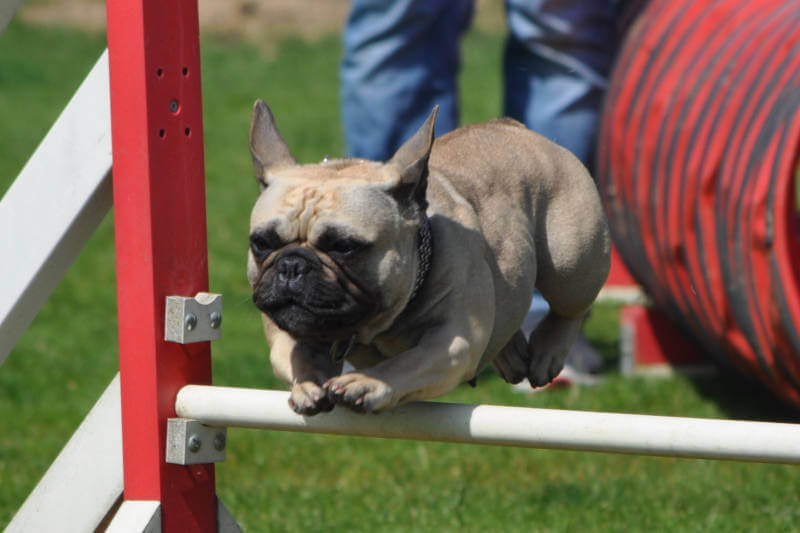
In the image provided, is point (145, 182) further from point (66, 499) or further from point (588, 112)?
point (588, 112)

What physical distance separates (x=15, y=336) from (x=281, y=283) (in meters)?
0.76

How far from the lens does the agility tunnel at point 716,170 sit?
358 centimetres

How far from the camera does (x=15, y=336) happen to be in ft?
8.18

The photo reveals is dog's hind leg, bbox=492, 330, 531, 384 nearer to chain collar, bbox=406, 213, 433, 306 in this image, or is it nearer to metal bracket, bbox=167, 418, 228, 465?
chain collar, bbox=406, 213, 433, 306

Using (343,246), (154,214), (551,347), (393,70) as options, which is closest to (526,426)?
(343,246)

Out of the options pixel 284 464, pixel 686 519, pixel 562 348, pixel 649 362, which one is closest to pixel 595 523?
pixel 686 519

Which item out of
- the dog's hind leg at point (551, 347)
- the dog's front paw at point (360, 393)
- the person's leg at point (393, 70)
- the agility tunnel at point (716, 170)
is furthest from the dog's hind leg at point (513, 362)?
the person's leg at point (393, 70)

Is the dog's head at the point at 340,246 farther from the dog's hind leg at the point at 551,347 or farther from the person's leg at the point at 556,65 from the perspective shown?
the person's leg at the point at 556,65

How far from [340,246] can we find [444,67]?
230 cm

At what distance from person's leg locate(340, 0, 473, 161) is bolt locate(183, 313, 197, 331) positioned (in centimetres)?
185

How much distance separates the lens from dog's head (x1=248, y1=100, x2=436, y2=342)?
6.70 ft

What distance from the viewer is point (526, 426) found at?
207cm

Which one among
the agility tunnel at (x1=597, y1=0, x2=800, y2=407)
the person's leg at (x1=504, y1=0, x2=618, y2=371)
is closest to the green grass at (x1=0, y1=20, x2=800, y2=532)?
the agility tunnel at (x1=597, y1=0, x2=800, y2=407)

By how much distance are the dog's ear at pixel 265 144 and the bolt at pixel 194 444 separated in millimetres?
511
